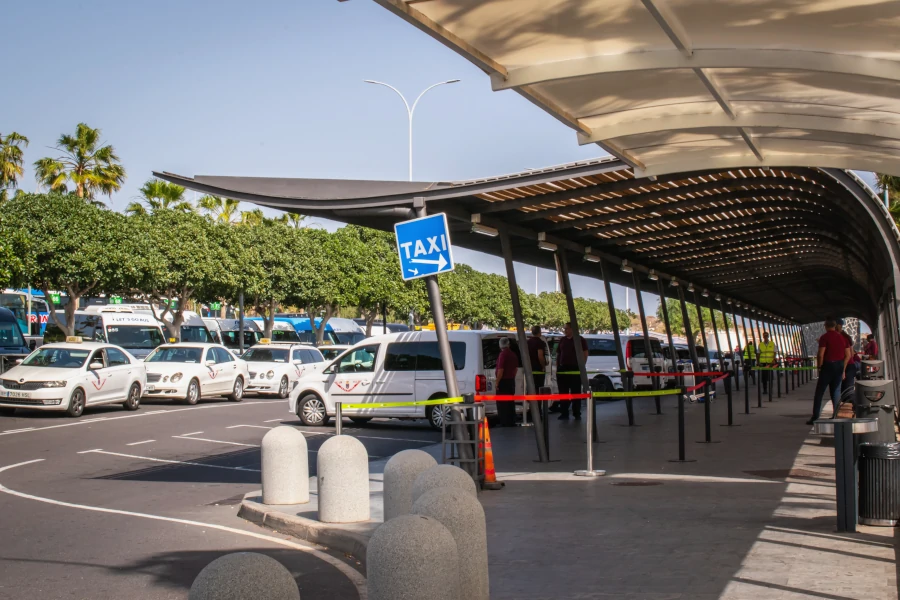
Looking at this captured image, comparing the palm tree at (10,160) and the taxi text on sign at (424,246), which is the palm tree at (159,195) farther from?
the taxi text on sign at (424,246)

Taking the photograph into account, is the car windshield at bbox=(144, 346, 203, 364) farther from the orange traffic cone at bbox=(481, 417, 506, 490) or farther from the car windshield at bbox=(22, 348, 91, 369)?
the orange traffic cone at bbox=(481, 417, 506, 490)

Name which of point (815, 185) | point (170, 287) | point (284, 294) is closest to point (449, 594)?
point (815, 185)

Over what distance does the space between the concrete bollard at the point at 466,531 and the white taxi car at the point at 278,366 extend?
26328 millimetres

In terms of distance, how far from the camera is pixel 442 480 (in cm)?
661

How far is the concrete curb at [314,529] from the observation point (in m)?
8.59

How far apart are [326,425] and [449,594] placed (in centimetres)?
1707

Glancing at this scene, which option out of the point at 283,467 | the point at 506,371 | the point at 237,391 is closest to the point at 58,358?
the point at 237,391

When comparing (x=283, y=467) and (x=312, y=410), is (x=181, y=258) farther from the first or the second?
(x=283, y=467)

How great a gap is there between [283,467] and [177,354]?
19.3 metres

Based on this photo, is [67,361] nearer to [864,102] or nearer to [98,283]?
[98,283]

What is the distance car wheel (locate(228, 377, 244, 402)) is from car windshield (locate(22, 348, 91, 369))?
22.1 ft

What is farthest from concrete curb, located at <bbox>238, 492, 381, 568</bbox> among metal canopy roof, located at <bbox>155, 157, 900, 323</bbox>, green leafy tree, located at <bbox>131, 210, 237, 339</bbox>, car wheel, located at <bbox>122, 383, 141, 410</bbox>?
green leafy tree, located at <bbox>131, 210, 237, 339</bbox>

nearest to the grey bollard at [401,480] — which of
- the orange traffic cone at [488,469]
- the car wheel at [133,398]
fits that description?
the orange traffic cone at [488,469]

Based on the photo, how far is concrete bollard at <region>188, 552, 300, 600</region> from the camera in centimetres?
397
